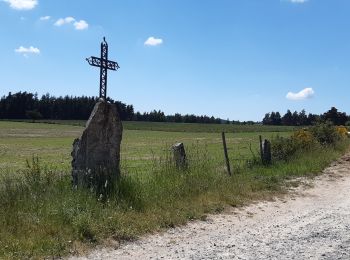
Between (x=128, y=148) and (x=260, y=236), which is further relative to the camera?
(x=128, y=148)

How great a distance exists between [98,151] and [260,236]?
346cm

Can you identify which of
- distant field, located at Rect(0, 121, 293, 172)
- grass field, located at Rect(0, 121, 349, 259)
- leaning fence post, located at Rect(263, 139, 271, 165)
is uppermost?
leaning fence post, located at Rect(263, 139, 271, 165)

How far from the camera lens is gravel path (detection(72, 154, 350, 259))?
21.2 feet

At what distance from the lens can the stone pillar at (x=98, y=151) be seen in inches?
343

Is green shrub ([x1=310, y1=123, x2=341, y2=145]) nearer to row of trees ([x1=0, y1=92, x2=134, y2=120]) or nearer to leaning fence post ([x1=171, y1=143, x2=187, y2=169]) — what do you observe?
Result: leaning fence post ([x1=171, y1=143, x2=187, y2=169])

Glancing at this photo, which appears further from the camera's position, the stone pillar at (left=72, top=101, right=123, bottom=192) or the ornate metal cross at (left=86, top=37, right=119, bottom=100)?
the ornate metal cross at (left=86, top=37, right=119, bottom=100)

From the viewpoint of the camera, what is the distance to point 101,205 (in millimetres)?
7809

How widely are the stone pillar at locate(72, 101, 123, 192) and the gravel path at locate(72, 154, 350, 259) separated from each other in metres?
1.90

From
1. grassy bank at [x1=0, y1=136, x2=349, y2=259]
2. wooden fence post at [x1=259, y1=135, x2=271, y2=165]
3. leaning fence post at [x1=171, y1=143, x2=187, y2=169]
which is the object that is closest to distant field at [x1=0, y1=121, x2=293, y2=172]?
leaning fence post at [x1=171, y1=143, x2=187, y2=169]

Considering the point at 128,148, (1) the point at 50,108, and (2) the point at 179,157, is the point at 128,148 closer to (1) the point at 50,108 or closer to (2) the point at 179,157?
(2) the point at 179,157

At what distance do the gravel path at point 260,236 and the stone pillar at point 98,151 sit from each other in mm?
1902

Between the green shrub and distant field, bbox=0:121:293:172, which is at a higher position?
the green shrub

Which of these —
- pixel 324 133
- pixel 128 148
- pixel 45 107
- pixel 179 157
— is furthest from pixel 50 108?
pixel 179 157

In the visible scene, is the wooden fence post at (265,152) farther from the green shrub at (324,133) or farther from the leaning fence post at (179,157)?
the green shrub at (324,133)
